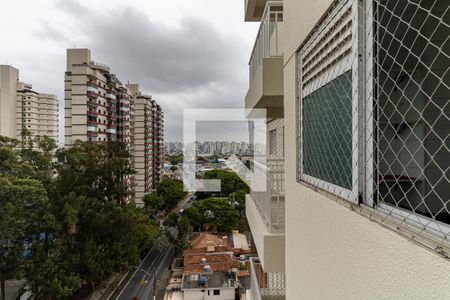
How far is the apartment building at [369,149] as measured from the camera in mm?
649

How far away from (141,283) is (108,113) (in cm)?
1109

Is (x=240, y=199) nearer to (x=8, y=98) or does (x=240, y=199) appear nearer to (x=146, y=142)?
(x=146, y=142)

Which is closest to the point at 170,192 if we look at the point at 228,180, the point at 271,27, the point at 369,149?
the point at 228,180

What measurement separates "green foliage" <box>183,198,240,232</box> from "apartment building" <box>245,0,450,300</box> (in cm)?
1666

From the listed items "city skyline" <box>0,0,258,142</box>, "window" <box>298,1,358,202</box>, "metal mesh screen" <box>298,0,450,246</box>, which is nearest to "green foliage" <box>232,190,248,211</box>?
"city skyline" <box>0,0,258,142</box>

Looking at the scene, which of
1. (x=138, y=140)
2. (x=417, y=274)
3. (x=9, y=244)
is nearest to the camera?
(x=417, y=274)

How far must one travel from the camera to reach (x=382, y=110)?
2.60 feet

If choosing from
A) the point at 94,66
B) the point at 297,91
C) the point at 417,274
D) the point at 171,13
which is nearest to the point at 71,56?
the point at 94,66

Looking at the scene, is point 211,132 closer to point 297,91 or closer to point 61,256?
point 61,256

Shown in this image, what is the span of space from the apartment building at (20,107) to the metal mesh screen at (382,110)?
74.6ft

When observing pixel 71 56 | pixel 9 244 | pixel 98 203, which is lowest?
pixel 9 244

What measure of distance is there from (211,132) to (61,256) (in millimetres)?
6747

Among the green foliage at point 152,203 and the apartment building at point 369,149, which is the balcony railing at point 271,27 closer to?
the apartment building at point 369,149

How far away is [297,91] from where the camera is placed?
1612 mm
